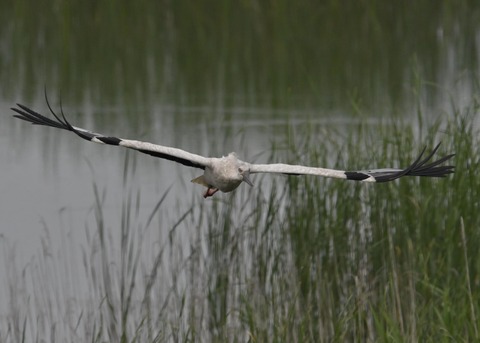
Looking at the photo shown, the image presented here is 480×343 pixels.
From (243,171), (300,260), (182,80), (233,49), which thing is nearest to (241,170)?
(243,171)

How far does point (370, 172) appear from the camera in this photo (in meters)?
4.61

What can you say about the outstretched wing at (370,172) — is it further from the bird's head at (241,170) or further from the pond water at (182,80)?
the pond water at (182,80)

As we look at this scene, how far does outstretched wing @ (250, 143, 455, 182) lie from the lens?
4230 millimetres

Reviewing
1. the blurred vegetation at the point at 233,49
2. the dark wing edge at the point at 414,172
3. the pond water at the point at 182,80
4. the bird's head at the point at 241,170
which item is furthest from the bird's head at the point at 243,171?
the blurred vegetation at the point at 233,49

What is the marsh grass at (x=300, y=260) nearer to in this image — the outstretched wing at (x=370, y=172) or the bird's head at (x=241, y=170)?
the outstretched wing at (x=370, y=172)

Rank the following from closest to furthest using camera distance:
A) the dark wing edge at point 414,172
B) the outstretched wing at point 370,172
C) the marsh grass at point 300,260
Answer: the outstretched wing at point 370,172 → the dark wing edge at point 414,172 → the marsh grass at point 300,260

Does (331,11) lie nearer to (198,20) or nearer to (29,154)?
(198,20)

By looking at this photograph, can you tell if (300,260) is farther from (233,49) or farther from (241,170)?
(233,49)

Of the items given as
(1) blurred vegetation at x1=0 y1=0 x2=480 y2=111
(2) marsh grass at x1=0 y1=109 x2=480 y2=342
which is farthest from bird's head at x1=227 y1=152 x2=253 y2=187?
(1) blurred vegetation at x1=0 y1=0 x2=480 y2=111

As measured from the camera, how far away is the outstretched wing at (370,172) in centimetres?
423

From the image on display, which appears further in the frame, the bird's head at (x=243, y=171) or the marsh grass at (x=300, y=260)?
the marsh grass at (x=300, y=260)

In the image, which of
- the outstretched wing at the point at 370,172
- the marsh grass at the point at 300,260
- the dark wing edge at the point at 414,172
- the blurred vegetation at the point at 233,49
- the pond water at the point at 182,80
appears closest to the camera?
the outstretched wing at the point at 370,172

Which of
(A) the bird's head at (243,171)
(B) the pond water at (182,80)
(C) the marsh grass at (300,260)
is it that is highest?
(B) the pond water at (182,80)

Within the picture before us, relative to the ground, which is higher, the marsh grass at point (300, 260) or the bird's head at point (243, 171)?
the bird's head at point (243, 171)
